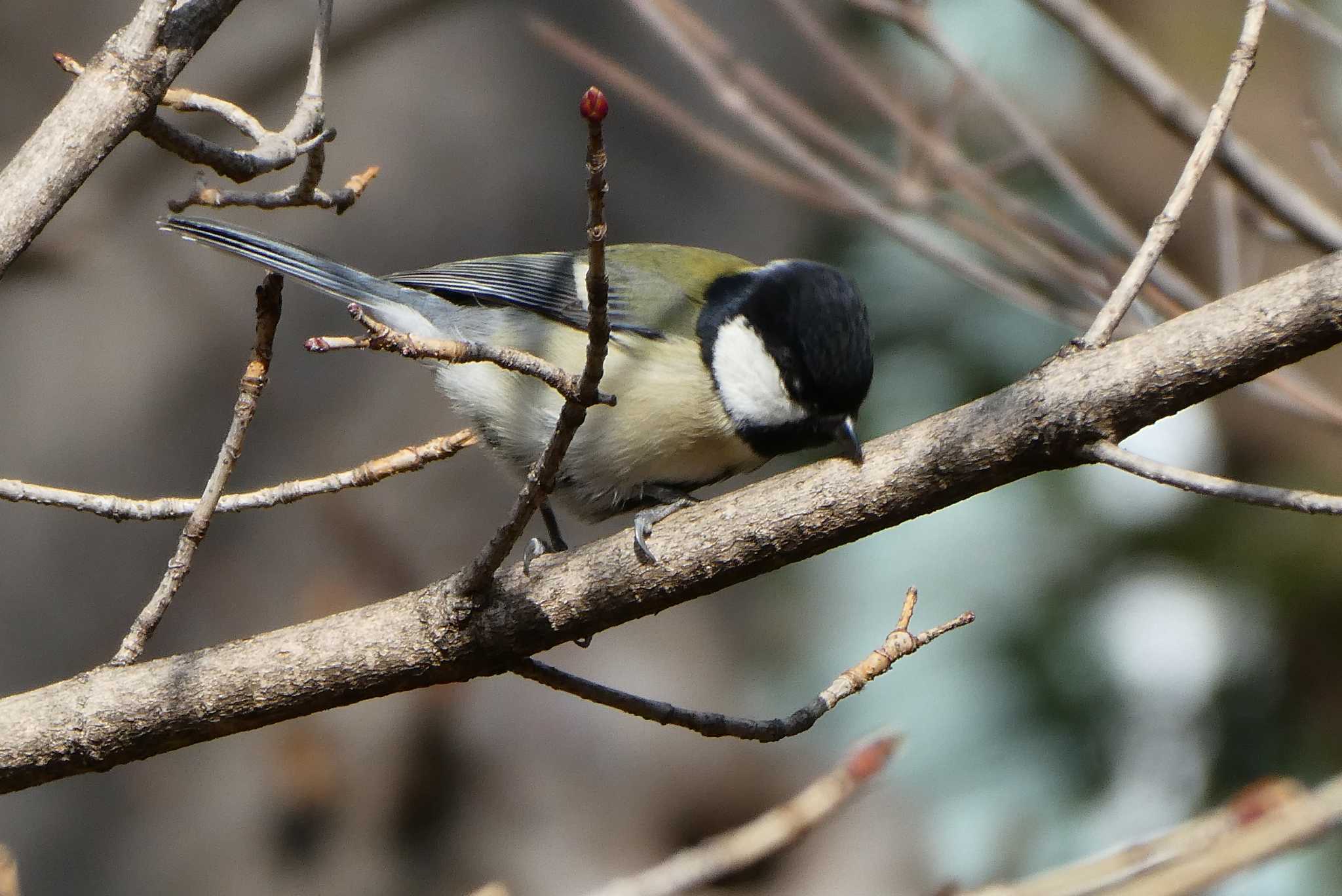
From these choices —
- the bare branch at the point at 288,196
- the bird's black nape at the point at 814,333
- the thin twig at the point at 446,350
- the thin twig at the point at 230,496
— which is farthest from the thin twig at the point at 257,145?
the bird's black nape at the point at 814,333

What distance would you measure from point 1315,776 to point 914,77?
252cm

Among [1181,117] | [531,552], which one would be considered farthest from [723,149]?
[531,552]

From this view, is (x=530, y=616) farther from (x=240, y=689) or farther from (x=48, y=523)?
(x=48, y=523)

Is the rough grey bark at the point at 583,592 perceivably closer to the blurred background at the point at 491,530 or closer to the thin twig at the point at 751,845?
the thin twig at the point at 751,845

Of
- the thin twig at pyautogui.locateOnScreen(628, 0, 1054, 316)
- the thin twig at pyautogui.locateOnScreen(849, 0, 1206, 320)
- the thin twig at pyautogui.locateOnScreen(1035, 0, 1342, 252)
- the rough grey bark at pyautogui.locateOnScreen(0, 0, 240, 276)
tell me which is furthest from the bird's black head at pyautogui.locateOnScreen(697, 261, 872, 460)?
the rough grey bark at pyautogui.locateOnScreen(0, 0, 240, 276)

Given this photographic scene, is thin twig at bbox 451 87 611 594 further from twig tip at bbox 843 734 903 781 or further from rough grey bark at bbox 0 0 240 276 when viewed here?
rough grey bark at bbox 0 0 240 276

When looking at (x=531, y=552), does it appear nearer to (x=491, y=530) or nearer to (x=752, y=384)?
(x=752, y=384)

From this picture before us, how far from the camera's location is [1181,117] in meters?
2.34

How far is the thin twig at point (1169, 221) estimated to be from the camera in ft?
5.06

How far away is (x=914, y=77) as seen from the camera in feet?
14.0

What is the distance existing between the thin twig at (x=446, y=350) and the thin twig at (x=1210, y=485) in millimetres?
568

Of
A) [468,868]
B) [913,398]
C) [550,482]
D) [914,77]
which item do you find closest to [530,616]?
[550,482]

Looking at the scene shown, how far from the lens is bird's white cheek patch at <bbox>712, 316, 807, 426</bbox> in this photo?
2686 mm

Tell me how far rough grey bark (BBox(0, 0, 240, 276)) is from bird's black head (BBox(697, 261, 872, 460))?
4.45 ft
